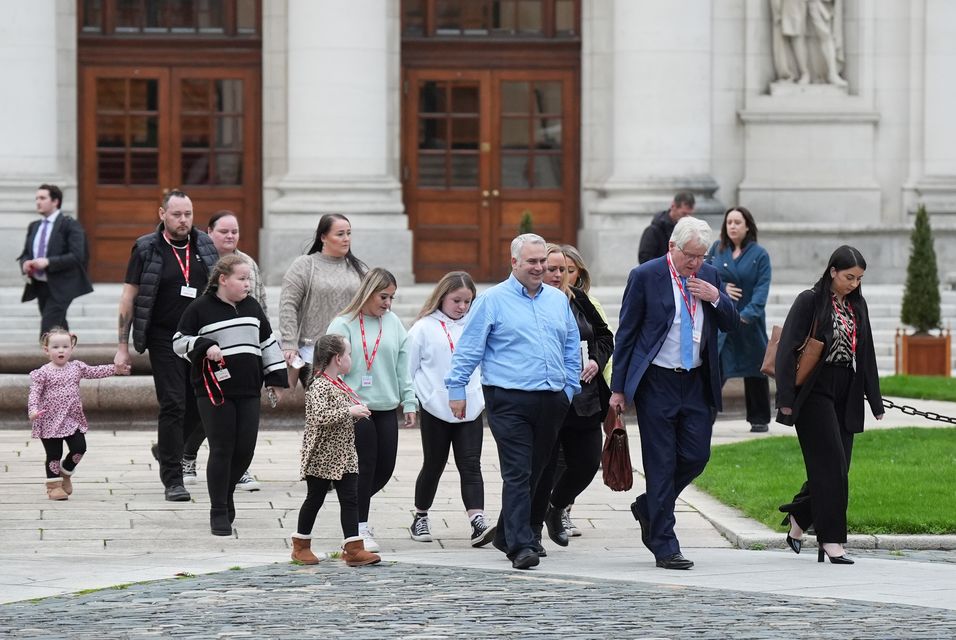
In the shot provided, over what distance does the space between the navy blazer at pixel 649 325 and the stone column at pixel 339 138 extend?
45.9ft

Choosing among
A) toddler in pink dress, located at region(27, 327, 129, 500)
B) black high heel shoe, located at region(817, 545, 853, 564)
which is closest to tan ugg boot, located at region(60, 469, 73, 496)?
toddler in pink dress, located at region(27, 327, 129, 500)

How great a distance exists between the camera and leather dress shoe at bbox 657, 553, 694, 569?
1004 cm

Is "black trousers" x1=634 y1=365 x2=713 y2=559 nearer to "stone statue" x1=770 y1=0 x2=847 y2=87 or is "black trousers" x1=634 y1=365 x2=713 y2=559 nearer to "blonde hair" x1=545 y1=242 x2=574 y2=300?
"blonde hair" x1=545 y1=242 x2=574 y2=300

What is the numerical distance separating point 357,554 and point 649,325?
191cm

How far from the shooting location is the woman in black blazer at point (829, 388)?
1022 cm

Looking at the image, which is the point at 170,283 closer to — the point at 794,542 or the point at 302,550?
the point at 302,550

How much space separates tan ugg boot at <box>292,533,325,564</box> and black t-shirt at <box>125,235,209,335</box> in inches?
113

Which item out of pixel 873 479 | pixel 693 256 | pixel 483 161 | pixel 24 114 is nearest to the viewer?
pixel 693 256

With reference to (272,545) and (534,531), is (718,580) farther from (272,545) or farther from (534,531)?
(272,545)

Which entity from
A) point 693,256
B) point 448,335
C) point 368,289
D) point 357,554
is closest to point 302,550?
point 357,554

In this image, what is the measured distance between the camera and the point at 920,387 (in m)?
18.9

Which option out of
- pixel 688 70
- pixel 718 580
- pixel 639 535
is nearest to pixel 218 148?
pixel 688 70

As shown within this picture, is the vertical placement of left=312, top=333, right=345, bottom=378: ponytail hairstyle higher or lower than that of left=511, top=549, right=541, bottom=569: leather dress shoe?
higher

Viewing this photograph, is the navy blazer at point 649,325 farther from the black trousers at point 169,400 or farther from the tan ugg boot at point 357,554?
the black trousers at point 169,400
